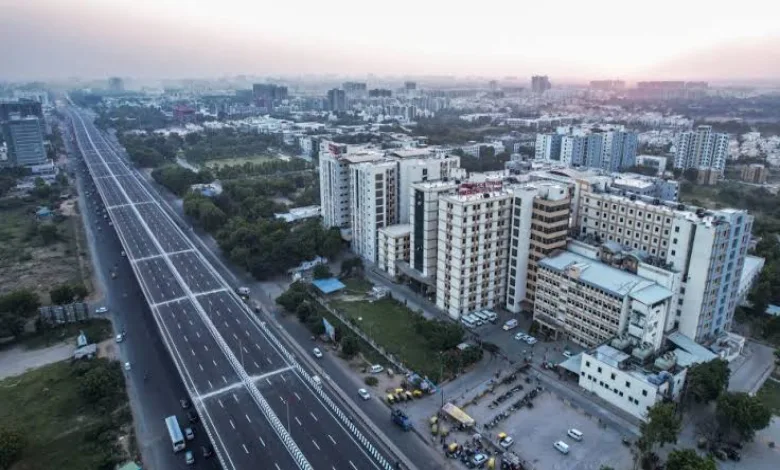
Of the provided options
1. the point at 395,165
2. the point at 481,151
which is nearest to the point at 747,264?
the point at 395,165

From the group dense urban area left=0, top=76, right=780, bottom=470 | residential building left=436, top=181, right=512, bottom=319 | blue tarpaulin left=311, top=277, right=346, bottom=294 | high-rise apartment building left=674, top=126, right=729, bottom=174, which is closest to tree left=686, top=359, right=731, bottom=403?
dense urban area left=0, top=76, right=780, bottom=470

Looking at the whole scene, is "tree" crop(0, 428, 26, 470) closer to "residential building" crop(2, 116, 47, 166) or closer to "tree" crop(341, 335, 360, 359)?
A: "tree" crop(341, 335, 360, 359)

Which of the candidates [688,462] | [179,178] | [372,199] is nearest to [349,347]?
[372,199]

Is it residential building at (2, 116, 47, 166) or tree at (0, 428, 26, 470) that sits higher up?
residential building at (2, 116, 47, 166)

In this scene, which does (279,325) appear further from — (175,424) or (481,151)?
(481,151)

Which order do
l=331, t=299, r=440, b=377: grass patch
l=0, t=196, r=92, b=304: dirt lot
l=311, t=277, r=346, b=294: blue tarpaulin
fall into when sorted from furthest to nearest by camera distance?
l=0, t=196, r=92, b=304: dirt lot < l=311, t=277, r=346, b=294: blue tarpaulin < l=331, t=299, r=440, b=377: grass patch

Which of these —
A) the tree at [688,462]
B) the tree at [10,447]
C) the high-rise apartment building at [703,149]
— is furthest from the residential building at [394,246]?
the high-rise apartment building at [703,149]
